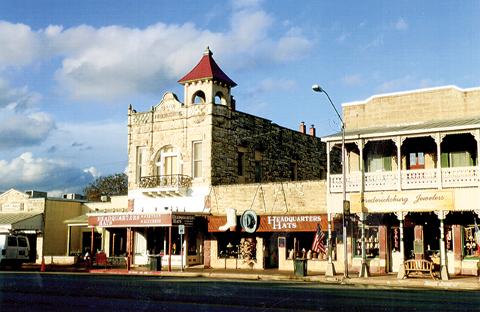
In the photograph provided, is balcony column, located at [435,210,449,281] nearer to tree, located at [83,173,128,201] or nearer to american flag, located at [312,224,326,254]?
american flag, located at [312,224,326,254]

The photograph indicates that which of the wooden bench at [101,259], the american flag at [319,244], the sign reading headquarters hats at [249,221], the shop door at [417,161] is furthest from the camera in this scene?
the wooden bench at [101,259]

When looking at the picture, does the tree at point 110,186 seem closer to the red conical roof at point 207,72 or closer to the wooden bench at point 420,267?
the red conical roof at point 207,72

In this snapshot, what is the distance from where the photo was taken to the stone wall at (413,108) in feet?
→ 98.5

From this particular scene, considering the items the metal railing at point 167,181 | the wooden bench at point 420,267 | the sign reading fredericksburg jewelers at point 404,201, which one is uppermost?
the metal railing at point 167,181

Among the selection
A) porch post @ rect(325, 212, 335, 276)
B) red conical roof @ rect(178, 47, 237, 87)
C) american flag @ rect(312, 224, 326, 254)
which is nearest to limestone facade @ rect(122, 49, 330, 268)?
red conical roof @ rect(178, 47, 237, 87)

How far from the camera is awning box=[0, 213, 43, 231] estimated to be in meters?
45.5

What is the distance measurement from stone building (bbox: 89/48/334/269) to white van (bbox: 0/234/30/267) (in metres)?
4.64

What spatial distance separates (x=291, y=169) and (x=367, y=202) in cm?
1507

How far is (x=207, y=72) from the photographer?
39438 mm

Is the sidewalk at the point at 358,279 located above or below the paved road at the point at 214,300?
below

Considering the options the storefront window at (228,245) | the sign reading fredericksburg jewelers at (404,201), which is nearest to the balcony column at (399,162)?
the sign reading fredericksburg jewelers at (404,201)

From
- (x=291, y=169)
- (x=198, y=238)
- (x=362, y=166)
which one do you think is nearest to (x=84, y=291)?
(x=362, y=166)

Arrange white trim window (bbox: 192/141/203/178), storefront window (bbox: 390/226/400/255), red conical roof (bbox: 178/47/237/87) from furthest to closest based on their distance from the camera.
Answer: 1. red conical roof (bbox: 178/47/237/87)
2. white trim window (bbox: 192/141/203/178)
3. storefront window (bbox: 390/226/400/255)

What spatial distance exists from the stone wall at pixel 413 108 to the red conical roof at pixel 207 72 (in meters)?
9.49
